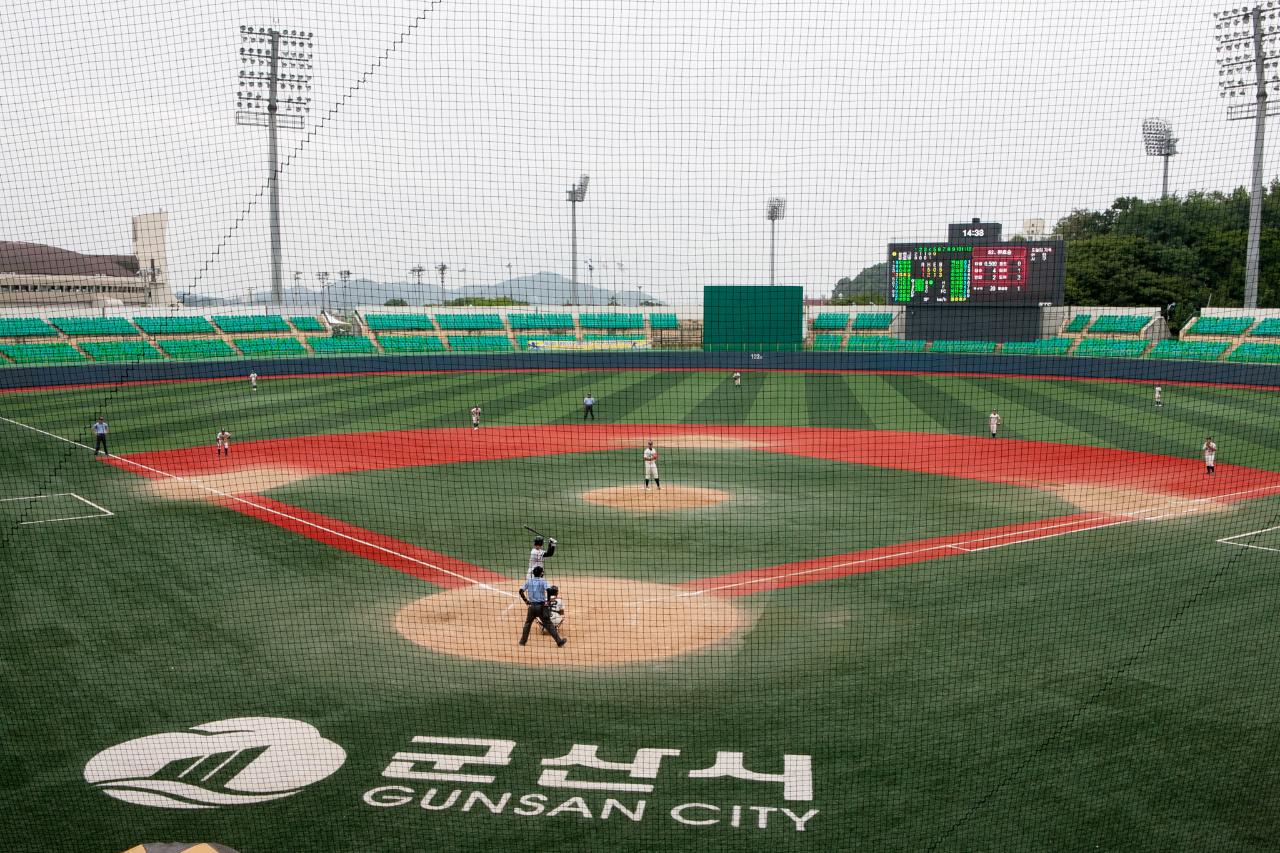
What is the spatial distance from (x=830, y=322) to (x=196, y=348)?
35.5 m

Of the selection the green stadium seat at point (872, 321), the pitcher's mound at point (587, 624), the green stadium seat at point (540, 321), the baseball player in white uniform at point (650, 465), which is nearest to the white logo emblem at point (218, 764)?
the pitcher's mound at point (587, 624)

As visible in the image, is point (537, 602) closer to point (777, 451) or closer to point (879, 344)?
point (777, 451)


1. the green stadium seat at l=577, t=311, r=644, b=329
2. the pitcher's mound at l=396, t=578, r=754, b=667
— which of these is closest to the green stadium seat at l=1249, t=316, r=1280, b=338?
the green stadium seat at l=577, t=311, r=644, b=329

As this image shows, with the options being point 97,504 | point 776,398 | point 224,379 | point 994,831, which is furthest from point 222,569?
point 224,379

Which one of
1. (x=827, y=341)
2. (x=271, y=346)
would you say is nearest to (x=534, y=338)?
(x=271, y=346)

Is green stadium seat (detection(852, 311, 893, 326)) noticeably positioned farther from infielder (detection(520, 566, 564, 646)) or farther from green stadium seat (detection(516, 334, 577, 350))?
infielder (detection(520, 566, 564, 646))

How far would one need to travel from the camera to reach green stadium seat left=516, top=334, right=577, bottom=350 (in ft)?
168

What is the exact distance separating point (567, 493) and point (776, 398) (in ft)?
62.7

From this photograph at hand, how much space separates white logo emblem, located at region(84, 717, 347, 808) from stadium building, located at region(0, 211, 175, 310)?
8.76 m

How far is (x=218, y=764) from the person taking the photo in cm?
875

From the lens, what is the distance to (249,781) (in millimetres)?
8477

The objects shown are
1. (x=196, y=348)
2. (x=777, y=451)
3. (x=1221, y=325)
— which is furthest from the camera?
(x=196, y=348)

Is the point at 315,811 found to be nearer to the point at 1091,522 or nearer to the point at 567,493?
the point at 567,493

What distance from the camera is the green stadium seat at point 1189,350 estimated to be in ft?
143
